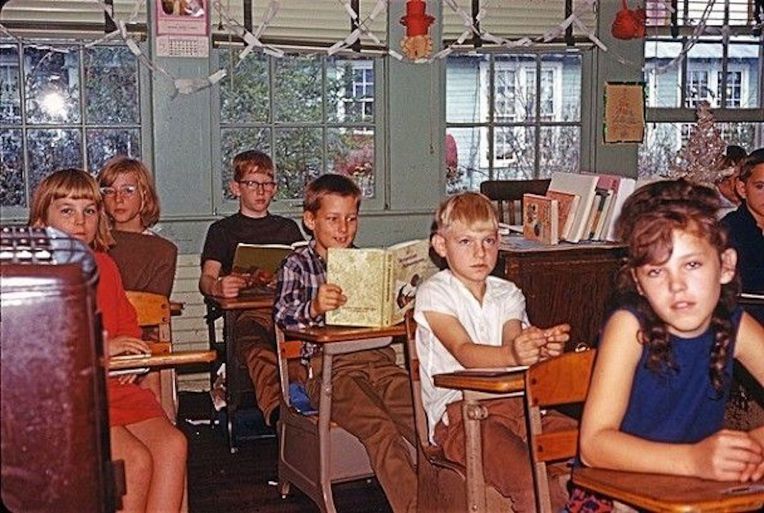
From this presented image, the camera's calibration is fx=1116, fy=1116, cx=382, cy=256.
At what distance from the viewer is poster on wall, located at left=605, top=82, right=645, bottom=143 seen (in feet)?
20.2

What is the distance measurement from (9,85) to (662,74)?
11.6 ft

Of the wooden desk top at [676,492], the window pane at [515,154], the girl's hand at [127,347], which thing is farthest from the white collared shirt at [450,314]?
the window pane at [515,154]

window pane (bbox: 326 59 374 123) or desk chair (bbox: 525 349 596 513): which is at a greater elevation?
window pane (bbox: 326 59 374 123)

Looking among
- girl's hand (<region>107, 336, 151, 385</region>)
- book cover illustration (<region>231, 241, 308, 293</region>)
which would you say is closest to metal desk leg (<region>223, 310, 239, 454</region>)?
book cover illustration (<region>231, 241, 308, 293</region>)

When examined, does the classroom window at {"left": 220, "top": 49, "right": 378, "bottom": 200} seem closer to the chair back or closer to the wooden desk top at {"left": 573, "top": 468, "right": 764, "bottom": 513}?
the wooden desk top at {"left": 573, "top": 468, "right": 764, "bottom": 513}

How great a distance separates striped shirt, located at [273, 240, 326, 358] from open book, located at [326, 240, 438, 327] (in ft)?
0.74

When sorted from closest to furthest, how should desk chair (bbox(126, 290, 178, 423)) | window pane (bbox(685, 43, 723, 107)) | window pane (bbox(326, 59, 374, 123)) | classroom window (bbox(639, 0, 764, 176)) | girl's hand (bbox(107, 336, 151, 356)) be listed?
1. girl's hand (bbox(107, 336, 151, 356))
2. desk chair (bbox(126, 290, 178, 423))
3. window pane (bbox(326, 59, 374, 123))
4. classroom window (bbox(639, 0, 764, 176))
5. window pane (bbox(685, 43, 723, 107))

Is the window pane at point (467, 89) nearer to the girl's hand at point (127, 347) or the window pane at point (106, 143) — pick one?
the window pane at point (106, 143)

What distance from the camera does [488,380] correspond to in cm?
239

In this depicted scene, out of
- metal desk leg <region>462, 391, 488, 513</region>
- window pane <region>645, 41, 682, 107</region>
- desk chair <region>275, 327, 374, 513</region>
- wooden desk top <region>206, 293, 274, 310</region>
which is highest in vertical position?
window pane <region>645, 41, 682, 107</region>

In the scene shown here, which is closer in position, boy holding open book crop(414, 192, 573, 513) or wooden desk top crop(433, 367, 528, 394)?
wooden desk top crop(433, 367, 528, 394)

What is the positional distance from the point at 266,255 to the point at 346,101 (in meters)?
1.57

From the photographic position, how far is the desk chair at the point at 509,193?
5391mm

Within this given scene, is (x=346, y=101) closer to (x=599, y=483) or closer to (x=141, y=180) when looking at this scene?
(x=141, y=180)
